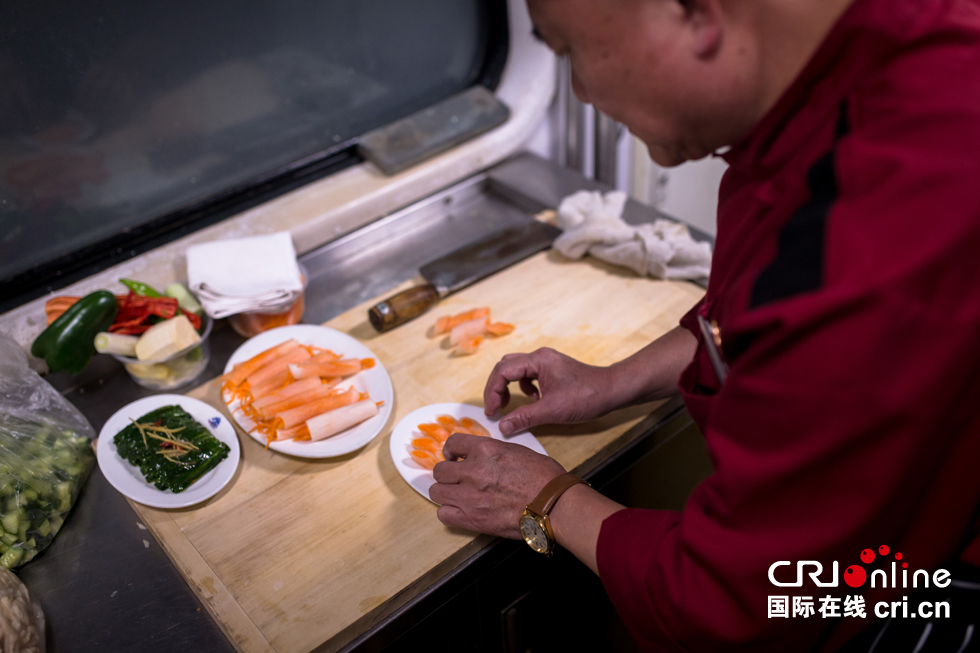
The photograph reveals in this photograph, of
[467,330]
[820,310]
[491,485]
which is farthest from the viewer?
[467,330]

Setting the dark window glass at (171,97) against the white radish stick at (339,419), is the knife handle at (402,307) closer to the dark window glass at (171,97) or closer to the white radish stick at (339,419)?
the white radish stick at (339,419)

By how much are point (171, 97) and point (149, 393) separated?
665 mm

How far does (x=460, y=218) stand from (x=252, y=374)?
0.79 metres

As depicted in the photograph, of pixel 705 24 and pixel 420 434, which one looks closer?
pixel 705 24

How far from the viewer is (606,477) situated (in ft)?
4.04

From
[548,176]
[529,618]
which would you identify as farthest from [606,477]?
[548,176]

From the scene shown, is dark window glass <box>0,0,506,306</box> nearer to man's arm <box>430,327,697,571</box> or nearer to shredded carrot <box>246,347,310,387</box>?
shredded carrot <box>246,347,310,387</box>

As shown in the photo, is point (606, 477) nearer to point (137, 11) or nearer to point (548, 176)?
point (548, 176)

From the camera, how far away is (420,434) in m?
1.23

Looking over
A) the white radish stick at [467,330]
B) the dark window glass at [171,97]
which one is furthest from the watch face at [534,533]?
the dark window glass at [171,97]

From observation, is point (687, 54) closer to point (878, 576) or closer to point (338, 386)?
point (878, 576)

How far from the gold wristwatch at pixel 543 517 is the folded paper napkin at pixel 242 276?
72 centimetres

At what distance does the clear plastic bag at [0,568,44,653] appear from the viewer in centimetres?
88

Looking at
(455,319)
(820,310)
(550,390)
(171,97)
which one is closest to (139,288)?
(171,97)
